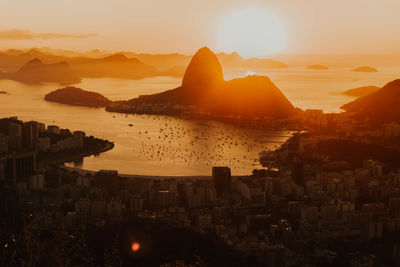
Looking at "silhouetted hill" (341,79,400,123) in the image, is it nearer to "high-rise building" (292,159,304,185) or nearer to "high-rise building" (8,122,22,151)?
"high-rise building" (292,159,304,185)

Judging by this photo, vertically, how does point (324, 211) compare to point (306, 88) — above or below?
below

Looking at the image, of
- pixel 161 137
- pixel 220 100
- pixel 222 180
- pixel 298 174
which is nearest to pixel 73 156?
pixel 161 137

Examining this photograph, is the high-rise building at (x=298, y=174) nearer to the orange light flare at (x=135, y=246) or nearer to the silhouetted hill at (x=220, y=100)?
the orange light flare at (x=135, y=246)

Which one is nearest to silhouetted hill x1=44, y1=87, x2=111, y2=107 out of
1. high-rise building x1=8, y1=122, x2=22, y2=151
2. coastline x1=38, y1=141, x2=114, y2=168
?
coastline x1=38, y1=141, x2=114, y2=168

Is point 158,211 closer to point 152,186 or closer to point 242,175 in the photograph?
point 152,186

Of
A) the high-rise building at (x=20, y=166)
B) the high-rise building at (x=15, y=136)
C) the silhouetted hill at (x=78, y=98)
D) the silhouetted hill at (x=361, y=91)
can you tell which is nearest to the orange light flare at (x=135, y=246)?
the high-rise building at (x=20, y=166)

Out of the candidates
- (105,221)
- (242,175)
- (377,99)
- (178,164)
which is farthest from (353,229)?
(377,99)
